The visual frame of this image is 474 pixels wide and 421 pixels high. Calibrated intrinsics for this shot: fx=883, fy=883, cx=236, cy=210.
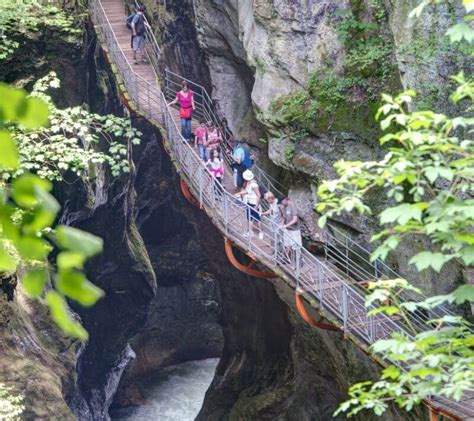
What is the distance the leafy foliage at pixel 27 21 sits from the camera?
646 inches

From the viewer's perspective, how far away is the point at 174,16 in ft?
65.4

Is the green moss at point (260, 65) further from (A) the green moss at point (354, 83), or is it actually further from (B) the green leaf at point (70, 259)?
(B) the green leaf at point (70, 259)

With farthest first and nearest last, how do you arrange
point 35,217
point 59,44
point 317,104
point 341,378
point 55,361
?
point 59,44 → point 55,361 → point 341,378 → point 317,104 → point 35,217

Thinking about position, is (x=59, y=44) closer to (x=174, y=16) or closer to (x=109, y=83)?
(x=174, y=16)

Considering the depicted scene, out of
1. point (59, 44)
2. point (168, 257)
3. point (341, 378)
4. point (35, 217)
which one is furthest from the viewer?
point (168, 257)

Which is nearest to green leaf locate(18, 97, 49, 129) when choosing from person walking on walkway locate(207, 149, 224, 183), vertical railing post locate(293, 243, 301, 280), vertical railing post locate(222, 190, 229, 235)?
vertical railing post locate(293, 243, 301, 280)

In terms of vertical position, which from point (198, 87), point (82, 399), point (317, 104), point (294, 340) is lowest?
point (82, 399)

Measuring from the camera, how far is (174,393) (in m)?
27.2

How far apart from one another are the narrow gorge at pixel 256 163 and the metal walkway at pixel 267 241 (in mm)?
139

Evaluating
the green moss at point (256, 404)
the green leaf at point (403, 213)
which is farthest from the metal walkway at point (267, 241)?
the green leaf at point (403, 213)

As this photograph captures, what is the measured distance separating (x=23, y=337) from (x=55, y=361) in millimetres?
1820

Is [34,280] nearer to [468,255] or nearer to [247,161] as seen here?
[468,255]

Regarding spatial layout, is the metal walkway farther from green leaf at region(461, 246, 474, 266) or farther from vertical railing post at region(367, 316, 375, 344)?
green leaf at region(461, 246, 474, 266)

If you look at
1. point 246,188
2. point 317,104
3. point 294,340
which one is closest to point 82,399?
point 294,340
